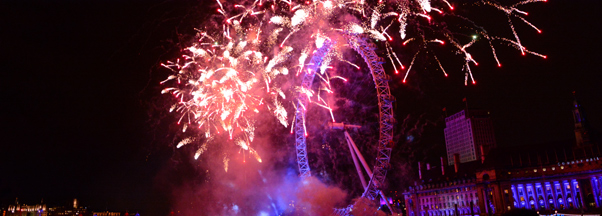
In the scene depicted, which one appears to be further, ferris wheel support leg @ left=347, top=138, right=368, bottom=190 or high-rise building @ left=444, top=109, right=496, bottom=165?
high-rise building @ left=444, top=109, right=496, bottom=165

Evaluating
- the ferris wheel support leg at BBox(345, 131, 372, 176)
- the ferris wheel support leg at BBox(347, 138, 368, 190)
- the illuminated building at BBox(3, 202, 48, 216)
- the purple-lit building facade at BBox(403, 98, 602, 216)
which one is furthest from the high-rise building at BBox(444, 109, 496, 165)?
the illuminated building at BBox(3, 202, 48, 216)

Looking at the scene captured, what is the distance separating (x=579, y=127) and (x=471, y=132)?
228ft

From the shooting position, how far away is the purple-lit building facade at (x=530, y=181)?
6044cm

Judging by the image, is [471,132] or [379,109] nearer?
[379,109]

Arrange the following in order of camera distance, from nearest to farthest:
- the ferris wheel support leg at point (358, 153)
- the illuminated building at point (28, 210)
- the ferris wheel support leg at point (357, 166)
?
the ferris wheel support leg at point (358, 153), the ferris wheel support leg at point (357, 166), the illuminated building at point (28, 210)

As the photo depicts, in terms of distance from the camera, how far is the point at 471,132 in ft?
438

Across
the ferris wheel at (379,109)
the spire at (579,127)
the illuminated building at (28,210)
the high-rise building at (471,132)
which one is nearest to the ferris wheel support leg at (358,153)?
the ferris wheel at (379,109)

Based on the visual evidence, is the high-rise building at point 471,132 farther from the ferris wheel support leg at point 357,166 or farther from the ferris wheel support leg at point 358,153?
the ferris wheel support leg at point 358,153

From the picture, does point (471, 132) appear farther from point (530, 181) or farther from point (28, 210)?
point (28, 210)

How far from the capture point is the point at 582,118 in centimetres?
6575

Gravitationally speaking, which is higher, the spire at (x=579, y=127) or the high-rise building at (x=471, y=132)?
the high-rise building at (x=471, y=132)

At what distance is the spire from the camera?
63688 millimetres

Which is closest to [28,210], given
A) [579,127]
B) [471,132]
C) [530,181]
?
[530,181]

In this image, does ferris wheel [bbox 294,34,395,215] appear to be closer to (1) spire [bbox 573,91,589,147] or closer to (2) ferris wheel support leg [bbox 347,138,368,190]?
(2) ferris wheel support leg [bbox 347,138,368,190]
